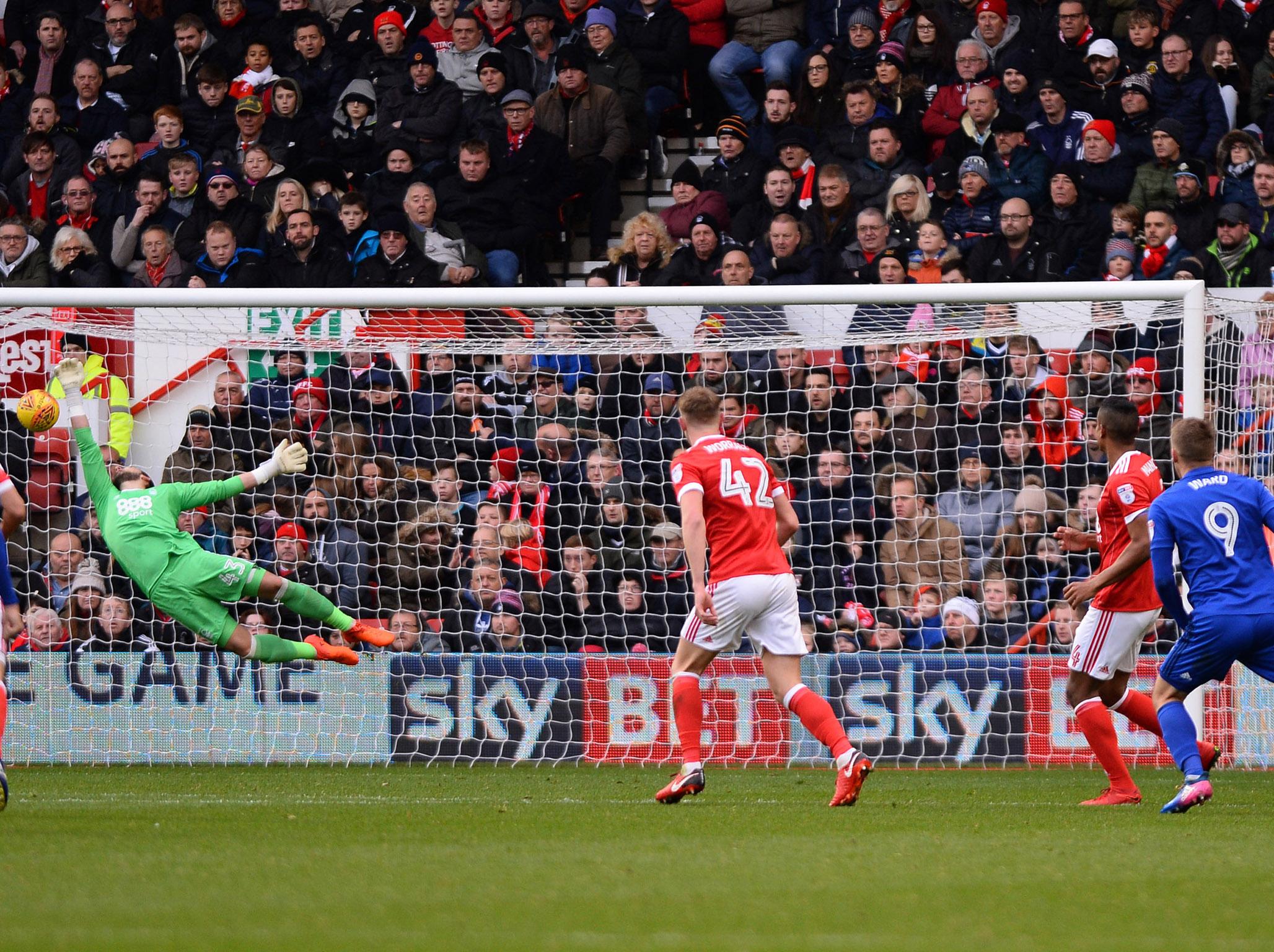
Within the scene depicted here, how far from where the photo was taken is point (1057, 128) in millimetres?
13383

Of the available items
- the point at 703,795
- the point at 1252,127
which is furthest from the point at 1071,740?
the point at 1252,127

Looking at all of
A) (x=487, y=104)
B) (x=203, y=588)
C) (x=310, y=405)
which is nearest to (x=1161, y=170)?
(x=487, y=104)

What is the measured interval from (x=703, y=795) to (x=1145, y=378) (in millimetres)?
5089

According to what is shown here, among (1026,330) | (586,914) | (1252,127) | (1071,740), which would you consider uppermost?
(1252,127)

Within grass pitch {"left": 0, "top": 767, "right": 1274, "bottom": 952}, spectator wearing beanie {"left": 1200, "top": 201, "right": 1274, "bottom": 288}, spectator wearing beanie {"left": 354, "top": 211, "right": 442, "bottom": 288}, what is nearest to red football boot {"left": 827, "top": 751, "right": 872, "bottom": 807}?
grass pitch {"left": 0, "top": 767, "right": 1274, "bottom": 952}

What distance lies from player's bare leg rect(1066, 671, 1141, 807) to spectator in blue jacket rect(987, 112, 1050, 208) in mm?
5916

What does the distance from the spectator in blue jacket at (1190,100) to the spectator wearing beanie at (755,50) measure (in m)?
3.06

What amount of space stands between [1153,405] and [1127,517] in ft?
13.1

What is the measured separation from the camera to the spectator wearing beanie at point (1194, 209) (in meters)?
12.4

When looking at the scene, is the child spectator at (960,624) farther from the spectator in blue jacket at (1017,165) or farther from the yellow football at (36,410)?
the yellow football at (36,410)

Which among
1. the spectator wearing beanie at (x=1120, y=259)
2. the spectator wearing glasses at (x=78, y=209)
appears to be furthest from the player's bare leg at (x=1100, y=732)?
the spectator wearing glasses at (x=78, y=209)

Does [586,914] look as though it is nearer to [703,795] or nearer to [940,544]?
[703,795]

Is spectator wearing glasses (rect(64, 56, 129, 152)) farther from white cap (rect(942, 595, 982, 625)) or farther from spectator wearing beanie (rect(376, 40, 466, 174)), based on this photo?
white cap (rect(942, 595, 982, 625))

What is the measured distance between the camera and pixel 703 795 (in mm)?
8758
